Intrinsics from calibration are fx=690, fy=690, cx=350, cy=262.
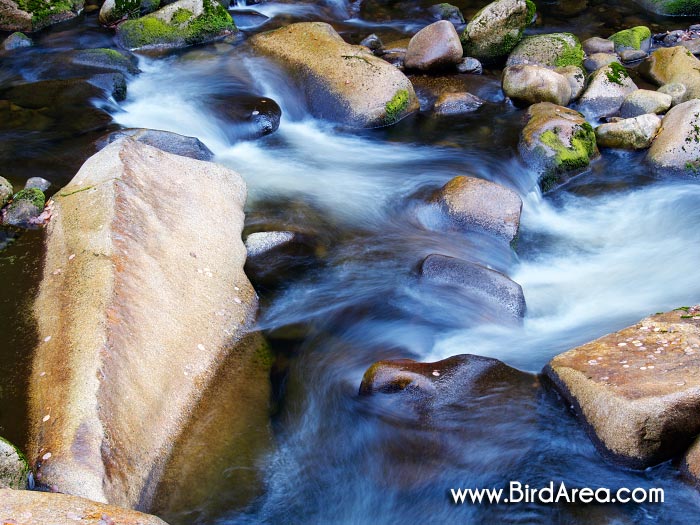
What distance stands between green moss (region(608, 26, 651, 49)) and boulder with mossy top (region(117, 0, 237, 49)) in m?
7.37

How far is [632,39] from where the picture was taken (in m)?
12.8

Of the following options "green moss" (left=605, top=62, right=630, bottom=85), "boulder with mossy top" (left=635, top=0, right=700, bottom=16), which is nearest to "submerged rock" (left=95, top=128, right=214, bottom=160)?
"green moss" (left=605, top=62, right=630, bottom=85)

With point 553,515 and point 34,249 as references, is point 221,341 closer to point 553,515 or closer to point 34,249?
point 34,249

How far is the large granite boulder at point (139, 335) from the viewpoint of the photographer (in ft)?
14.1

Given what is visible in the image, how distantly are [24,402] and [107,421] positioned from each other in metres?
0.70

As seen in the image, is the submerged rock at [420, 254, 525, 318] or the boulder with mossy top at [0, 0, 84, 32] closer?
the submerged rock at [420, 254, 525, 318]

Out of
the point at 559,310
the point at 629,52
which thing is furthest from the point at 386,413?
the point at 629,52

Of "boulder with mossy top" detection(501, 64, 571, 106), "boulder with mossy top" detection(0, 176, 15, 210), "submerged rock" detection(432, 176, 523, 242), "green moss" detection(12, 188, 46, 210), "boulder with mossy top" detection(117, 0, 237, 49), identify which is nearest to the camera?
"green moss" detection(12, 188, 46, 210)

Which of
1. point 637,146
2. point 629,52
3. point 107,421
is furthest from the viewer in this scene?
point 629,52

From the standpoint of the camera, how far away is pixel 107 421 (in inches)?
171

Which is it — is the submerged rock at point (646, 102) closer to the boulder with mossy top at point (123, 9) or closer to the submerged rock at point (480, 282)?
the submerged rock at point (480, 282)

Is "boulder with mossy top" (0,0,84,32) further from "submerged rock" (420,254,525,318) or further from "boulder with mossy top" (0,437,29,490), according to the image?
"boulder with mossy top" (0,437,29,490)

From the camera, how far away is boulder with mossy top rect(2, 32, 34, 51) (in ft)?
39.1

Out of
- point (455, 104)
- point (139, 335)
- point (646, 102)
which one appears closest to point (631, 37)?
point (646, 102)
